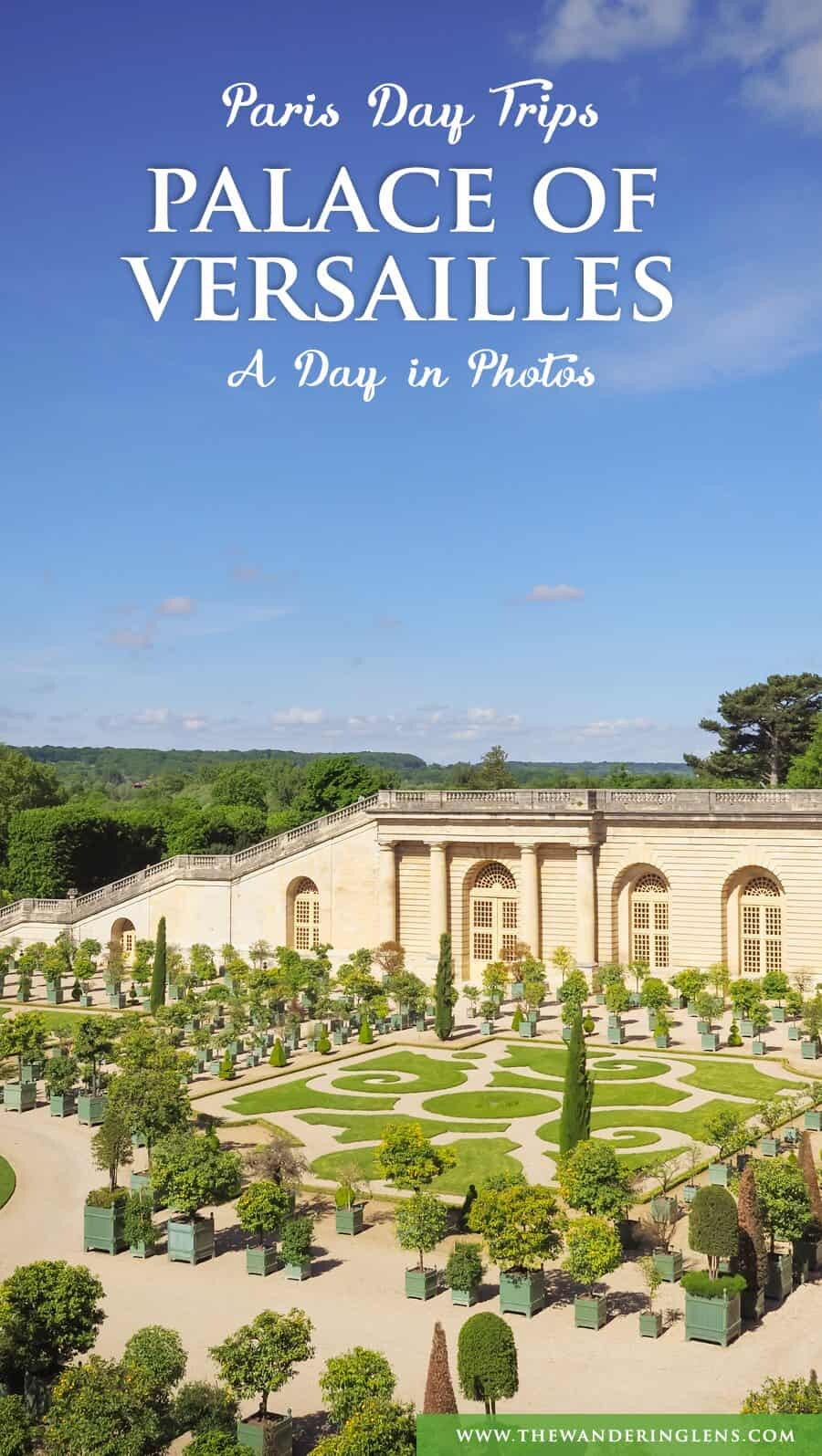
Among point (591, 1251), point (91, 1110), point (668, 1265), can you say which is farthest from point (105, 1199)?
point (668, 1265)

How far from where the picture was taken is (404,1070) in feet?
145

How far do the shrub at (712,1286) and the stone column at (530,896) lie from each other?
3596 cm

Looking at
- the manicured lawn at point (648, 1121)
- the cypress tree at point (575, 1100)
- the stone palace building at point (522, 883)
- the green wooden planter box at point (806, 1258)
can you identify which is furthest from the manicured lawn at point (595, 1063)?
the green wooden planter box at point (806, 1258)

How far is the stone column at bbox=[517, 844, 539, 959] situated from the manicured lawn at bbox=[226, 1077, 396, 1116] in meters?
19.2

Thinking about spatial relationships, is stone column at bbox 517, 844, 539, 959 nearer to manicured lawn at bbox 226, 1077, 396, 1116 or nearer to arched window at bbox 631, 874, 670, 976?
arched window at bbox 631, 874, 670, 976

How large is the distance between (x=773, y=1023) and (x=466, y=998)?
500 inches

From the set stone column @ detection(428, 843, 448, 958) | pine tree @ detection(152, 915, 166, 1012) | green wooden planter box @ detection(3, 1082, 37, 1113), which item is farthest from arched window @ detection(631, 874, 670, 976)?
green wooden planter box @ detection(3, 1082, 37, 1113)

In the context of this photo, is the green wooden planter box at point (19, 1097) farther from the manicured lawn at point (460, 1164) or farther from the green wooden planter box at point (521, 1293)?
the green wooden planter box at point (521, 1293)

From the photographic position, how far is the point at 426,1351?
21875 millimetres

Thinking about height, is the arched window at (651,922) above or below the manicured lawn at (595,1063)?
above

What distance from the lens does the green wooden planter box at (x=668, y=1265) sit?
25.4m

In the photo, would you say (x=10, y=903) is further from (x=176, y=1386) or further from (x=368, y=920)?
(x=176, y=1386)

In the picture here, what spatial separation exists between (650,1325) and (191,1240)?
30.1ft

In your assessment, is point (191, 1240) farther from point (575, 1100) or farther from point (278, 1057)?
point (278, 1057)
